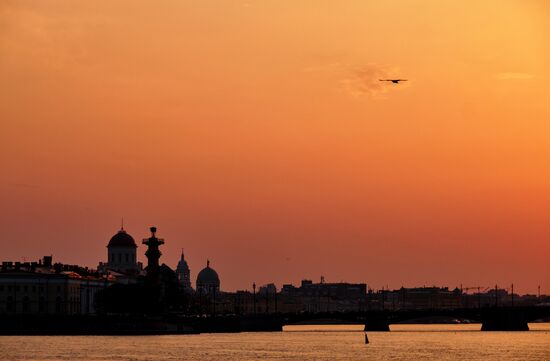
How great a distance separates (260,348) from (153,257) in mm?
49096

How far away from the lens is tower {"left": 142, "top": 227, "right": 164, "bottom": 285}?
177 m

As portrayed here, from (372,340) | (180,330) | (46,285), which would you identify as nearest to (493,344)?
(372,340)

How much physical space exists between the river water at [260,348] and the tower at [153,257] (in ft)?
57.8

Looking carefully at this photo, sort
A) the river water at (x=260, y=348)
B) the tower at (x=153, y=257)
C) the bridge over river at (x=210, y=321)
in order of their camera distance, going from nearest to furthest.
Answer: the river water at (x=260, y=348) → the bridge over river at (x=210, y=321) → the tower at (x=153, y=257)

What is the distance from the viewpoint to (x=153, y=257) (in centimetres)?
17725

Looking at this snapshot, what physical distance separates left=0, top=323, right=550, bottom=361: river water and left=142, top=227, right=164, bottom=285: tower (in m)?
17.6

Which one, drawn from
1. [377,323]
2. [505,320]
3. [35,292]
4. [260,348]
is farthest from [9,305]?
[260,348]

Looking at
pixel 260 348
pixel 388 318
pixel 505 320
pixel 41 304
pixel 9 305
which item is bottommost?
pixel 260 348

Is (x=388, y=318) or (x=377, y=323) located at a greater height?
(x=388, y=318)

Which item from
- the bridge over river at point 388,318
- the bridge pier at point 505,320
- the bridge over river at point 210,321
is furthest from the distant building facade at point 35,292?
the bridge pier at point 505,320

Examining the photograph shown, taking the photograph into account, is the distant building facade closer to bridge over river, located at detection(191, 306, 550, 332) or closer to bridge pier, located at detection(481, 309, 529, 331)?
bridge over river, located at detection(191, 306, 550, 332)

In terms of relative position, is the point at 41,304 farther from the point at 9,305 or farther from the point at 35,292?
the point at 9,305

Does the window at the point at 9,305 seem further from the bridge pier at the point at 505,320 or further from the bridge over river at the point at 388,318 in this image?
the bridge pier at the point at 505,320

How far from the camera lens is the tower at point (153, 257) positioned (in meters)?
177
